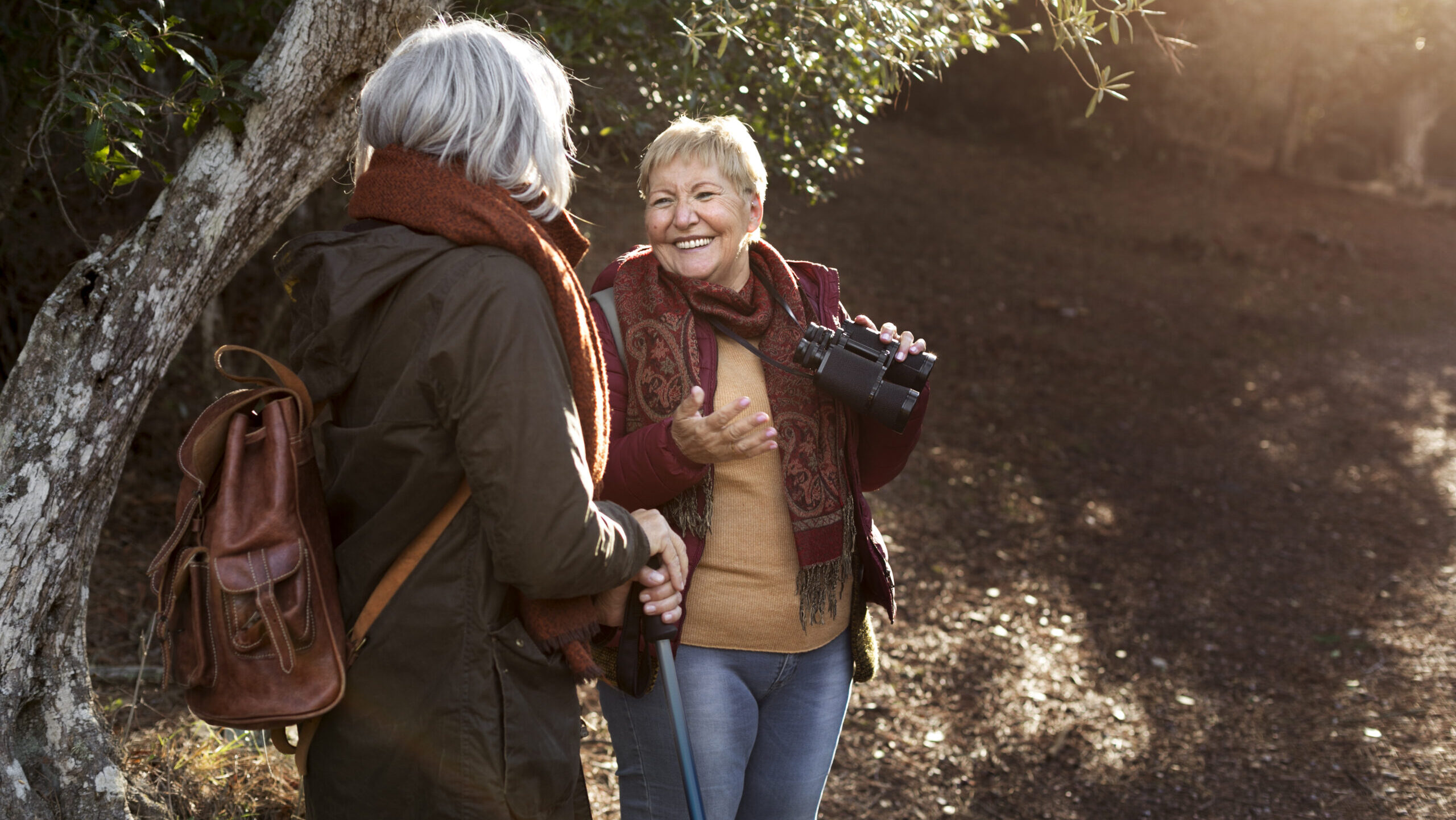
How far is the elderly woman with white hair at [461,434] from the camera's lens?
5.13 feet

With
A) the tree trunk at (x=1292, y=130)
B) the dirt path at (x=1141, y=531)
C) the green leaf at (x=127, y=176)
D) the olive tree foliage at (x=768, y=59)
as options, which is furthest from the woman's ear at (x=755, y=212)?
the tree trunk at (x=1292, y=130)

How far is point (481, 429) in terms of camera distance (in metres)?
1.55

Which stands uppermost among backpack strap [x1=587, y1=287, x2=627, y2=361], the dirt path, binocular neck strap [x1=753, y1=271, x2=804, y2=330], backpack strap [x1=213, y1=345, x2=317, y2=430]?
binocular neck strap [x1=753, y1=271, x2=804, y2=330]

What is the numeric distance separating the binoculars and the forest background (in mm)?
737

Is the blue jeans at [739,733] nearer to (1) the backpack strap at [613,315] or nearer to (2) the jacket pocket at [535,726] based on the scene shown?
(2) the jacket pocket at [535,726]

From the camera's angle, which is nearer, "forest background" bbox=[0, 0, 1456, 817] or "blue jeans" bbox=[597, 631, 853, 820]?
"blue jeans" bbox=[597, 631, 853, 820]

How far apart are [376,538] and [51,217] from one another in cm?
389

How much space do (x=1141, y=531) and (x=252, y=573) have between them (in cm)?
579

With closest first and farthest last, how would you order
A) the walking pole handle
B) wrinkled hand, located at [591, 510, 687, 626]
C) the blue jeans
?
wrinkled hand, located at [591, 510, 687, 626]
the walking pole handle
the blue jeans

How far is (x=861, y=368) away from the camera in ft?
7.30

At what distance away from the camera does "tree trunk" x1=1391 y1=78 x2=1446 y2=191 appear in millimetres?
17328

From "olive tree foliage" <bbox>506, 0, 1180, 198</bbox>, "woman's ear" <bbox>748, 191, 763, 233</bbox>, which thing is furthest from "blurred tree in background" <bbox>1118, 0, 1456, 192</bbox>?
"woman's ear" <bbox>748, 191, 763, 233</bbox>

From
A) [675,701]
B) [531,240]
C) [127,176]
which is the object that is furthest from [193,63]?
[675,701]

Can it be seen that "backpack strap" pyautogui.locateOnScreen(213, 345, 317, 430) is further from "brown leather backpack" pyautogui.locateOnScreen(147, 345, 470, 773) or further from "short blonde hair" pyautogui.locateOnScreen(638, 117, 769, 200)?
"short blonde hair" pyautogui.locateOnScreen(638, 117, 769, 200)
